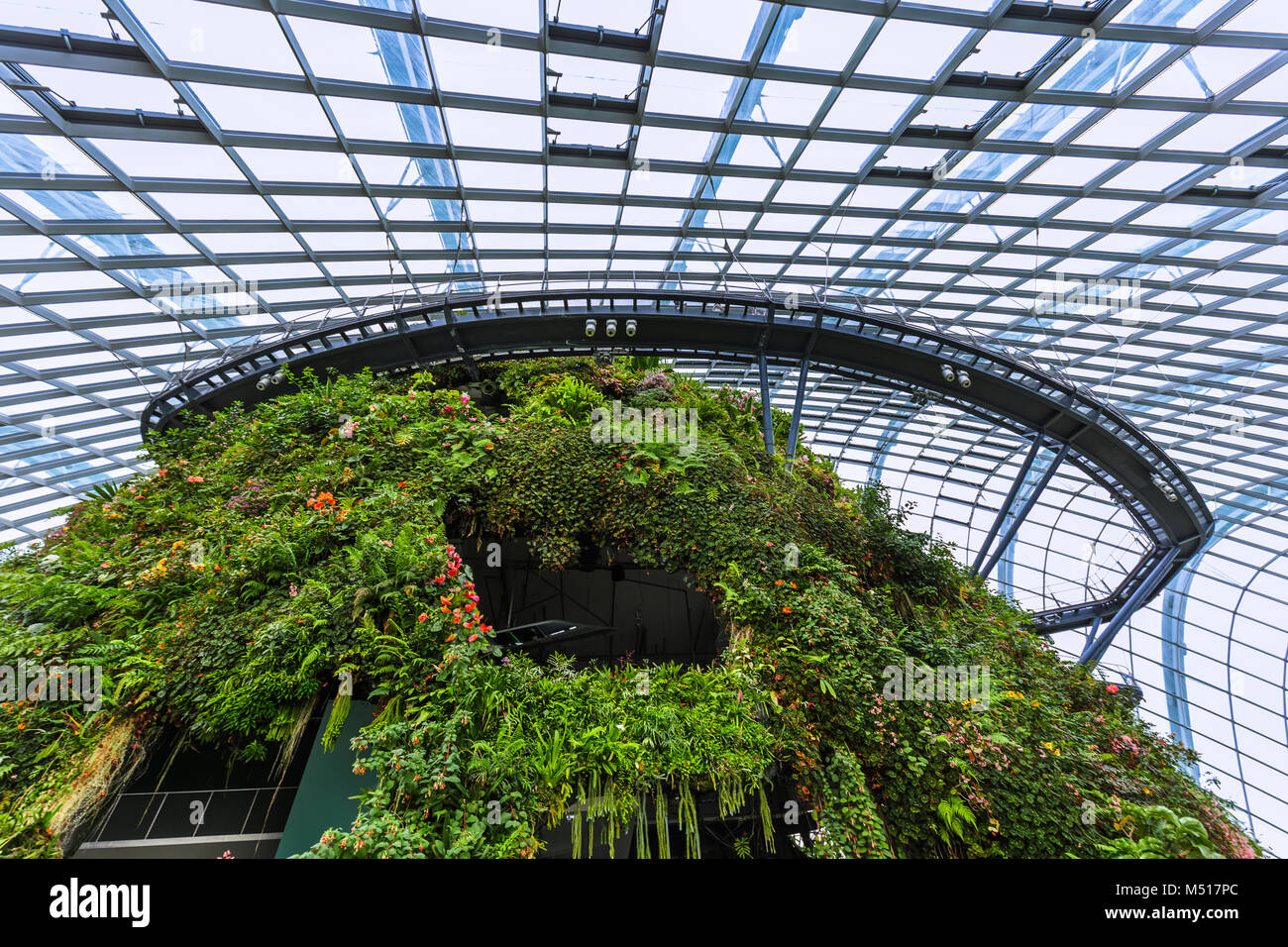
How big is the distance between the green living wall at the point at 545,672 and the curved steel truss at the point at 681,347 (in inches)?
173

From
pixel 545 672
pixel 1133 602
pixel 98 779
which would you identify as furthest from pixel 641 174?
pixel 1133 602

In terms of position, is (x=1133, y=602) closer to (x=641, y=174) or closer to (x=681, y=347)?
(x=681, y=347)

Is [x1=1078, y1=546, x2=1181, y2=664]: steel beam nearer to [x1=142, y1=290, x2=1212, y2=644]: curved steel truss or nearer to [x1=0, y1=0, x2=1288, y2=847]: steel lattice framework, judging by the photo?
[x1=0, y1=0, x2=1288, y2=847]: steel lattice framework

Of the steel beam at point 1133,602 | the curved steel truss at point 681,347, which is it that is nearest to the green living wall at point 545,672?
the curved steel truss at point 681,347

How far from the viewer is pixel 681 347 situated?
1541 centimetres

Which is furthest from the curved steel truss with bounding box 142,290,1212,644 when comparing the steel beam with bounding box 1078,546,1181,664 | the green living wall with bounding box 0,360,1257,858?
the steel beam with bounding box 1078,546,1181,664

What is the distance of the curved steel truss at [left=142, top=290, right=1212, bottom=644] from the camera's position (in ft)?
47.6

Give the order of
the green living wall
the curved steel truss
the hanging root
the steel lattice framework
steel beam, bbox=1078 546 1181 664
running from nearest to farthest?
1. the hanging root
2. the green living wall
3. the steel lattice framework
4. the curved steel truss
5. steel beam, bbox=1078 546 1181 664

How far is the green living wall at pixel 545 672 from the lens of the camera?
6.50 m

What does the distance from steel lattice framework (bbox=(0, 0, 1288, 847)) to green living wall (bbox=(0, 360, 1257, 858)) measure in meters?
6.44

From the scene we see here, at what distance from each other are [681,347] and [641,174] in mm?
4403

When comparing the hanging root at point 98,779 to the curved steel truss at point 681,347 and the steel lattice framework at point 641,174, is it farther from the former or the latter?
the steel lattice framework at point 641,174

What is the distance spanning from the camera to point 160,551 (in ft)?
29.5
